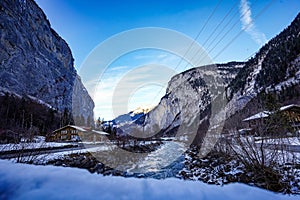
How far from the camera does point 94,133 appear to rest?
42.3m

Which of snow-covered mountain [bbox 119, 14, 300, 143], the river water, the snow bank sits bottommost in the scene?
the river water

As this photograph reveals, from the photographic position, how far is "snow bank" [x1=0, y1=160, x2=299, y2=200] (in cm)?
159

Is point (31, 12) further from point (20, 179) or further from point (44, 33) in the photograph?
point (20, 179)

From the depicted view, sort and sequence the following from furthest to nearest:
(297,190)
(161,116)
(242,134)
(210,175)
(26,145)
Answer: (161,116) < (210,175) < (26,145) < (242,134) < (297,190)

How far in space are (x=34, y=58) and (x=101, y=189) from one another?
310 feet

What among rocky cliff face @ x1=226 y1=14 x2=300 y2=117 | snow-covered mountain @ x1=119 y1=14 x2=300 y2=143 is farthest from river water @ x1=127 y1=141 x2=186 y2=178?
rocky cliff face @ x1=226 y1=14 x2=300 y2=117

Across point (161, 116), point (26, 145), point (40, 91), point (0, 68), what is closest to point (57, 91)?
point (40, 91)

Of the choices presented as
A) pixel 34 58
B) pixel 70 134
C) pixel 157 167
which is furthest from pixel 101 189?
pixel 34 58

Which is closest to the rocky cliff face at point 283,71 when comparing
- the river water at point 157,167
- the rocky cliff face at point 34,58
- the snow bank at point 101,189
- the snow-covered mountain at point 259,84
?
the snow-covered mountain at point 259,84

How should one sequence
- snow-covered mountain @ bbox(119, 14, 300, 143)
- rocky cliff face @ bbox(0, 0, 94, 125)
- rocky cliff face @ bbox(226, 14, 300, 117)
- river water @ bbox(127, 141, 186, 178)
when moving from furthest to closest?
1. rocky cliff face @ bbox(0, 0, 94, 125)
2. rocky cliff face @ bbox(226, 14, 300, 117)
3. snow-covered mountain @ bbox(119, 14, 300, 143)
4. river water @ bbox(127, 141, 186, 178)

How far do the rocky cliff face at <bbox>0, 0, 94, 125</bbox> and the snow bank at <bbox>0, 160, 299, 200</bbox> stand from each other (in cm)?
7764

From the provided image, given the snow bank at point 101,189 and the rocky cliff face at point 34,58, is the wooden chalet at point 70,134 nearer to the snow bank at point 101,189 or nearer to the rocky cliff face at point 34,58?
the snow bank at point 101,189

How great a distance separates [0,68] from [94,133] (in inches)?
1911

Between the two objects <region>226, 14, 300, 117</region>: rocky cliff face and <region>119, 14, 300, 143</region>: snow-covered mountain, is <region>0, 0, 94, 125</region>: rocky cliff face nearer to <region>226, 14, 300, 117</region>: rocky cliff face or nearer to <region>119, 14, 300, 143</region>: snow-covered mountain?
<region>119, 14, 300, 143</region>: snow-covered mountain
